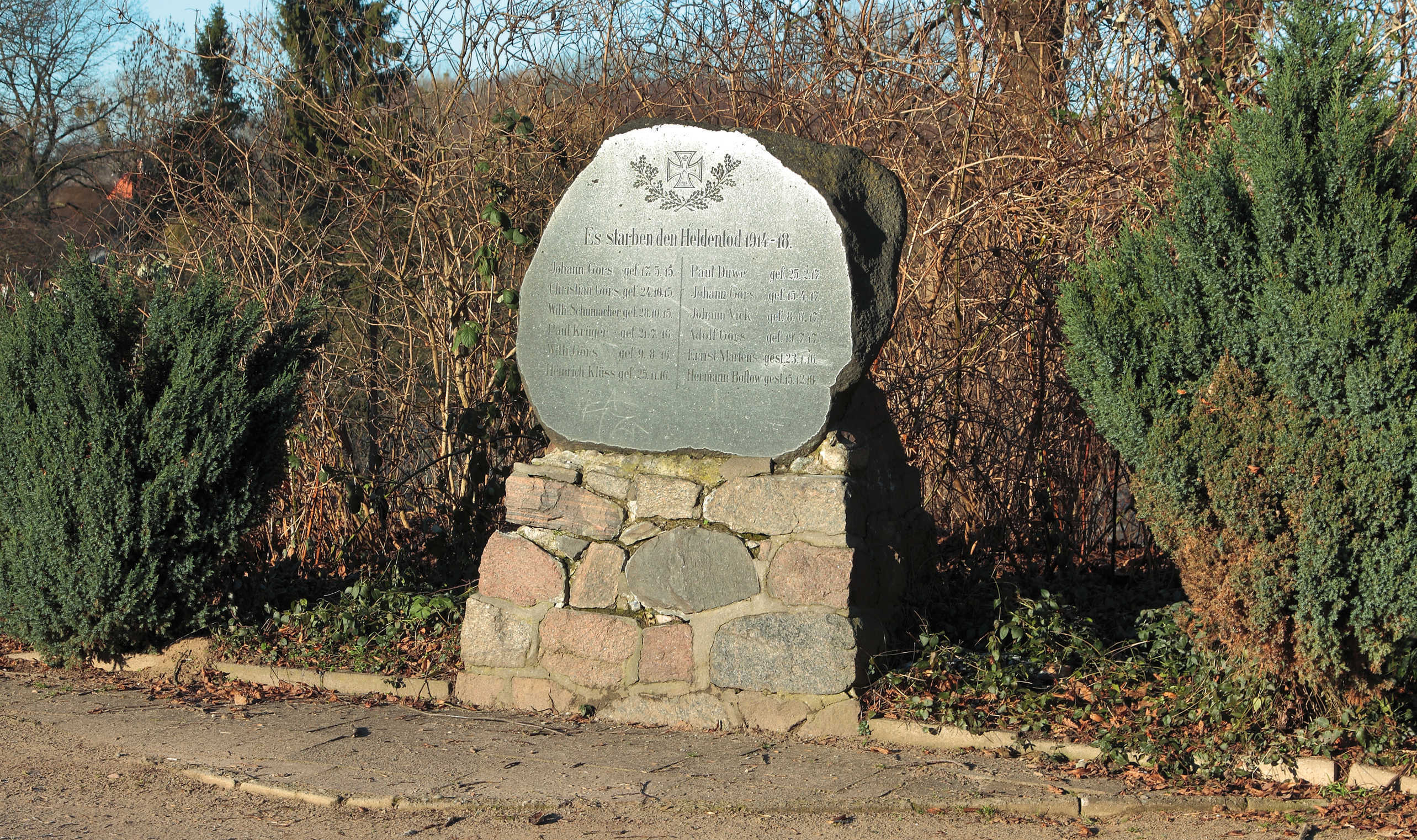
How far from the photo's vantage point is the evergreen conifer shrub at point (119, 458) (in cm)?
470

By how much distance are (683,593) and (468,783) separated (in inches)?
40.4

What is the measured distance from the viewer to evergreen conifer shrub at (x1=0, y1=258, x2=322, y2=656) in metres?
4.70

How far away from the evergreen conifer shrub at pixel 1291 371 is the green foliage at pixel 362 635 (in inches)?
114

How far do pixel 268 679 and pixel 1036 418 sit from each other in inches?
154

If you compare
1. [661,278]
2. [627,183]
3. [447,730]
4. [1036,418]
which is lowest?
[447,730]

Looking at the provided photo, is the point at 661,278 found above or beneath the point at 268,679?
above

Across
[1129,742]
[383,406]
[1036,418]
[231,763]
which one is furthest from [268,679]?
[1036,418]

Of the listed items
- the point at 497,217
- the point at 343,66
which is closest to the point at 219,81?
the point at 343,66

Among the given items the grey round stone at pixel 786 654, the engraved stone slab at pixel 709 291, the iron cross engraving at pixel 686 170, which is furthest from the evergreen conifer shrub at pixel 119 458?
the grey round stone at pixel 786 654

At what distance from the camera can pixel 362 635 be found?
16.9 feet

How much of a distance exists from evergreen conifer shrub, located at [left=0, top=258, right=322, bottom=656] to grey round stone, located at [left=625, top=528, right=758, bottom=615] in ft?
6.06

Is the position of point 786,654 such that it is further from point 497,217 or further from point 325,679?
point 497,217

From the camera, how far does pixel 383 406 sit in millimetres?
6809

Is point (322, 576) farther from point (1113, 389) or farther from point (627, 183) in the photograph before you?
point (1113, 389)
